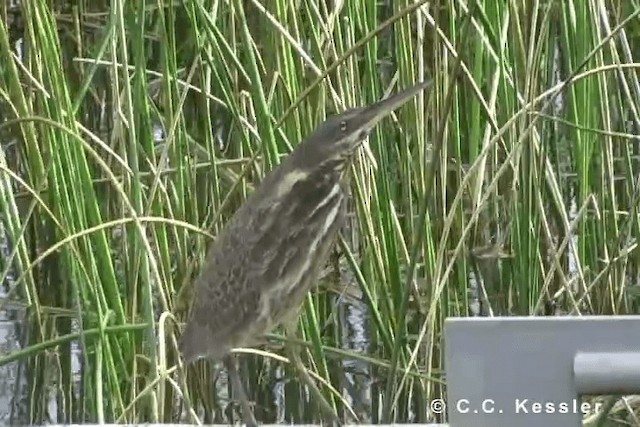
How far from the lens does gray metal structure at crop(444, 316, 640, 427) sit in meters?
0.43

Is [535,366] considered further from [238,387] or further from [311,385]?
[311,385]

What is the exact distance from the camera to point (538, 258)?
1062 mm

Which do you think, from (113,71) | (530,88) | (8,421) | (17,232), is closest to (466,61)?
(530,88)

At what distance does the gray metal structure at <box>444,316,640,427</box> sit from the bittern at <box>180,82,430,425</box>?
0.37m

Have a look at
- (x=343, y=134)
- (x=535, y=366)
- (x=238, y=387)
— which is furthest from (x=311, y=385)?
(x=535, y=366)

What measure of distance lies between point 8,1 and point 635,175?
2.13 feet

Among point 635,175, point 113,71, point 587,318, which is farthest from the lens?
point 635,175

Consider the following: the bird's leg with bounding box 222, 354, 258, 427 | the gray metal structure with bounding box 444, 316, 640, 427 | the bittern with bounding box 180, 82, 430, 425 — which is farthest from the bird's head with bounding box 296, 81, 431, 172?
the gray metal structure with bounding box 444, 316, 640, 427

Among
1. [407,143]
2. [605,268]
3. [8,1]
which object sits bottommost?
[605,268]

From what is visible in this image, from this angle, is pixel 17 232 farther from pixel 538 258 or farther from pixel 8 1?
pixel 538 258

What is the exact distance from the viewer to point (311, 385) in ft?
3.40

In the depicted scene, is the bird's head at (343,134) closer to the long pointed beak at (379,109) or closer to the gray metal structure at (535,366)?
the long pointed beak at (379,109)

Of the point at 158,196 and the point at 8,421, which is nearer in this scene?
the point at 158,196

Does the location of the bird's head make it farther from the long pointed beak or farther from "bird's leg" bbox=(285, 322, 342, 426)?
"bird's leg" bbox=(285, 322, 342, 426)
